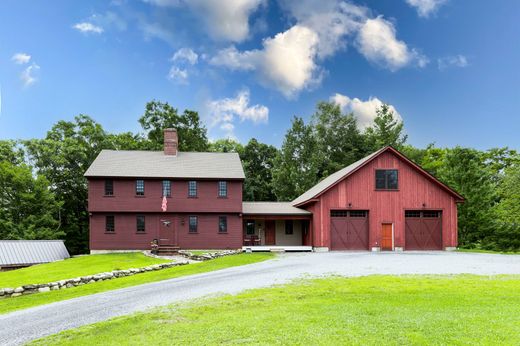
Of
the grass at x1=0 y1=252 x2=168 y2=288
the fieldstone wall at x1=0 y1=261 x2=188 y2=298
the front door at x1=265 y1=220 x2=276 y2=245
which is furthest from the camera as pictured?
the front door at x1=265 y1=220 x2=276 y2=245

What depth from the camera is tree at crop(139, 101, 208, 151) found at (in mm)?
51312

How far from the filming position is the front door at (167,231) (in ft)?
105

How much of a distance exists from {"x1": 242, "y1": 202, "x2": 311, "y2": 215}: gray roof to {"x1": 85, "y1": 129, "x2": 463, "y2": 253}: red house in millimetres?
81

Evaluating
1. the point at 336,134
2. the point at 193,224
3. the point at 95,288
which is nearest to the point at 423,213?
the point at 193,224

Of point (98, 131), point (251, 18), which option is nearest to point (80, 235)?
point (98, 131)

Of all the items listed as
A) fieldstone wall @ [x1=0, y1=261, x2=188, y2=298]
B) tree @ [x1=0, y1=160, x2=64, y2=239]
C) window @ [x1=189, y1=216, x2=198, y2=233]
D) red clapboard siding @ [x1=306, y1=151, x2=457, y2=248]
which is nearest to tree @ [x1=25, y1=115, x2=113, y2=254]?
tree @ [x1=0, y1=160, x2=64, y2=239]

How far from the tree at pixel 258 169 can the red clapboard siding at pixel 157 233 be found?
20.5 metres

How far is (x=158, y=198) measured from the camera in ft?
106

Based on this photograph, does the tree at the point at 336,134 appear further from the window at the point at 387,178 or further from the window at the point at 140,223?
the window at the point at 140,223

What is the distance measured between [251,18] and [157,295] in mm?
27161

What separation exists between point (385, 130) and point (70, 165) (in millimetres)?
37911

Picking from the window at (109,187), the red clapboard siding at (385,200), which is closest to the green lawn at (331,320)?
the red clapboard siding at (385,200)

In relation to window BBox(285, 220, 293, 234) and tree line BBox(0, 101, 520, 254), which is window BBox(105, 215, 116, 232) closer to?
tree line BBox(0, 101, 520, 254)

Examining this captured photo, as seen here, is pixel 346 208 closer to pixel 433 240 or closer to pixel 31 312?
pixel 433 240
